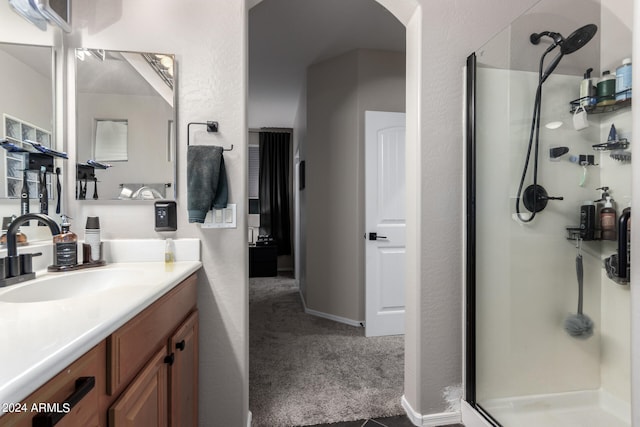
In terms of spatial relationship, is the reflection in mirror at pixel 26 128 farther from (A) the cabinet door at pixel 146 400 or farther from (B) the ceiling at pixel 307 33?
(B) the ceiling at pixel 307 33

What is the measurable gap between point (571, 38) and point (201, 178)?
1.92 meters

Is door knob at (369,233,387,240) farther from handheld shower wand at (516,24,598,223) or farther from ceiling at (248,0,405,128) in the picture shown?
ceiling at (248,0,405,128)

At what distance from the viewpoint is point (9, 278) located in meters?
0.94

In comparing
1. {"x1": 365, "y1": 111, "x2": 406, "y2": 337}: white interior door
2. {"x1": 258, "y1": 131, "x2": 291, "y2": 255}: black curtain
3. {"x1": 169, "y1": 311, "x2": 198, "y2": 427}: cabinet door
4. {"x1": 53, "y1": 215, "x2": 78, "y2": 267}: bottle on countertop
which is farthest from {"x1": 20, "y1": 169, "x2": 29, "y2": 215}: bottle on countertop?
{"x1": 258, "y1": 131, "x2": 291, "y2": 255}: black curtain

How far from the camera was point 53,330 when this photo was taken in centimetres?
57

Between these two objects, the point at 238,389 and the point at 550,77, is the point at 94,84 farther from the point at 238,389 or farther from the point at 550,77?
the point at 550,77

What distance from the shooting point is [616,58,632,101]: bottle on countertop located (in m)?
1.34

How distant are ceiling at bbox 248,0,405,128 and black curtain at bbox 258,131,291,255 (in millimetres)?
1905

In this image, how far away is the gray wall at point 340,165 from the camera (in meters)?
2.77

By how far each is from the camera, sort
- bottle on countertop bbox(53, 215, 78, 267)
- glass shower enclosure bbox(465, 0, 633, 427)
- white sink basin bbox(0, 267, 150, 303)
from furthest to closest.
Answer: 1. glass shower enclosure bbox(465, 0, 633, 427)
2. bottle on countertop bbox(53, 215, 78, 267)
3. white sink basin bbox(0, 267, 150, 303)

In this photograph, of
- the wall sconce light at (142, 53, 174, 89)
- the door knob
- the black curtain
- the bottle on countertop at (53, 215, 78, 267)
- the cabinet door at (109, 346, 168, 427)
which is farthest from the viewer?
the black curtain

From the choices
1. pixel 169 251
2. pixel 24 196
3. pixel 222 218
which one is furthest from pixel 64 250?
pixel 222 218

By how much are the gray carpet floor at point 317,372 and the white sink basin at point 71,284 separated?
3.32 feet

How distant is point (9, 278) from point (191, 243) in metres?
0.59
